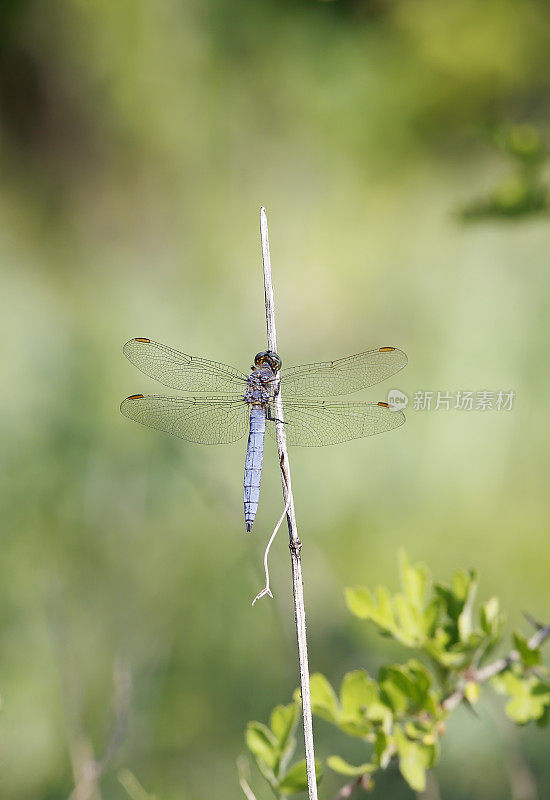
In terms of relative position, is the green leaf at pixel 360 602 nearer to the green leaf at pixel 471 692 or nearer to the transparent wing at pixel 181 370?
the green leaf at pixel 471 692

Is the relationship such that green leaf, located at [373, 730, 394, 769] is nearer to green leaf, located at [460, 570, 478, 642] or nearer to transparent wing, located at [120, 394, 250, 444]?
green leaf, located at [460, 570, 478, 642]

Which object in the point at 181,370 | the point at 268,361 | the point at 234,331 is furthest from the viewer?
the point at 234,331

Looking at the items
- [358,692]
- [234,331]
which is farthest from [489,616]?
[234,331]

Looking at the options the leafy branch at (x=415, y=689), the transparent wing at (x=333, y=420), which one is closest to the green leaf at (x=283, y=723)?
the leafy branch at (x=415, y=689)

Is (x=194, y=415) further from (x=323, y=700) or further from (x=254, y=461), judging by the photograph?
(x=323, y=700)

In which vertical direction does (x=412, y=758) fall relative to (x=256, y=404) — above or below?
below

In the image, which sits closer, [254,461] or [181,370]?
[254,461]

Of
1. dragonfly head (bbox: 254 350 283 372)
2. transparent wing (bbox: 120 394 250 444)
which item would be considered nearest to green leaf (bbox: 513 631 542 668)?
dragonfly head (bbox: 254 350 283 372)

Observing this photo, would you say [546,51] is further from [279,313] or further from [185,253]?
[185,253]
